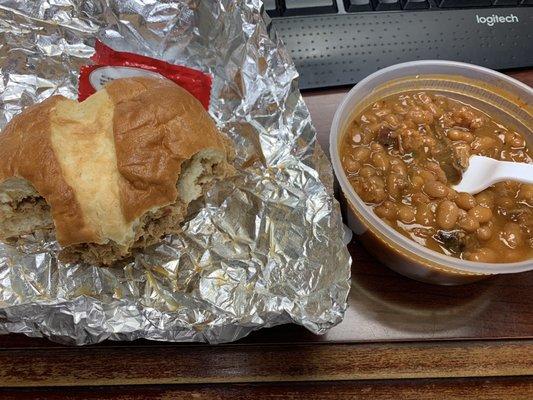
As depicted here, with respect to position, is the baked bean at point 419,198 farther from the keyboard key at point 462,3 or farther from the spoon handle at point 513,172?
the keyboard key at point 462,3

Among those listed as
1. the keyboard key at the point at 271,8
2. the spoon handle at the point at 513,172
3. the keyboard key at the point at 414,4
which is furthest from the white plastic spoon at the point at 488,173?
the keyboard key at the point at 271,8

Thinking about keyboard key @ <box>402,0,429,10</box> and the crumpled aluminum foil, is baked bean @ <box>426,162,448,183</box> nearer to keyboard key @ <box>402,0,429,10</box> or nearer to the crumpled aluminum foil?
the crumpled aluminum foil

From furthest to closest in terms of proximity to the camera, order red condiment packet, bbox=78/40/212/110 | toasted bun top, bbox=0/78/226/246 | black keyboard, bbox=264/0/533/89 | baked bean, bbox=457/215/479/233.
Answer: black keyboard, bbox=264/0/533/89
red condiment packet, bbox=78/40/212/110
baked bean, bbox=457/215/479/233
toasted bun top, bbox=0/78/226/246

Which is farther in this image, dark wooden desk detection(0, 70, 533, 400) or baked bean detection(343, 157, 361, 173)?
baked bean detection(343, 157, 361, 173)

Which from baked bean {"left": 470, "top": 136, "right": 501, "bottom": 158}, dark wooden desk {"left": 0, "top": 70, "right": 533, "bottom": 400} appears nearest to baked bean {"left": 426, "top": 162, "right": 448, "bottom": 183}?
baked bean {"left": 470, "top": 136, "right": 501, "bottom": 158}

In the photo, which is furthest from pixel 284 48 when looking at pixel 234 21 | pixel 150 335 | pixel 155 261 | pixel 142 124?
pixel 150 335

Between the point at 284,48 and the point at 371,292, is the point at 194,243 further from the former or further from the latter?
the point at 284,48
